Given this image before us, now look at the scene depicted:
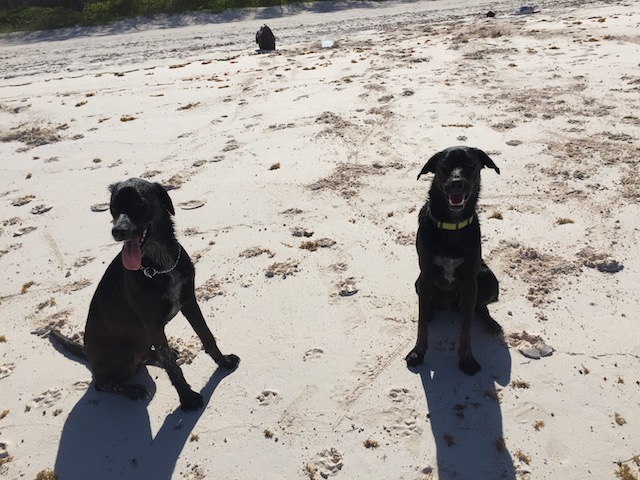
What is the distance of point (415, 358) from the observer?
4.18 m

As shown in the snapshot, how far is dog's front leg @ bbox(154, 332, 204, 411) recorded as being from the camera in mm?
3787

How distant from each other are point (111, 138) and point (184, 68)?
4933 mm

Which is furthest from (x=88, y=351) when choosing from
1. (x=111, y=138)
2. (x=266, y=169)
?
(x=111, y=138)

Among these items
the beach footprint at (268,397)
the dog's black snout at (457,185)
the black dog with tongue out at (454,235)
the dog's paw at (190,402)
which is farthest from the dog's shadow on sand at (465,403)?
the dog's paw at (190,402)

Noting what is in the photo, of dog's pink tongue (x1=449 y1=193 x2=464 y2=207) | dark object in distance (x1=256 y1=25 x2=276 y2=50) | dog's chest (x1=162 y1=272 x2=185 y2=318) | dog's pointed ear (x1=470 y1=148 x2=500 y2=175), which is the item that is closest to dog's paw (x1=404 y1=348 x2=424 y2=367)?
dog's pink tongue (x1=449 y1=193 x2=464 y2=207)

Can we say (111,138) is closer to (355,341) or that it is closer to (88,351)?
(88,351)

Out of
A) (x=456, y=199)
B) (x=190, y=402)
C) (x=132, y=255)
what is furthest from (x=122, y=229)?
(x=456, y=199)

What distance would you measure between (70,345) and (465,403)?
3.40 m

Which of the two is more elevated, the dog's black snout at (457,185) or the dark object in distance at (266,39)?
the dark object in distance at (266,39)

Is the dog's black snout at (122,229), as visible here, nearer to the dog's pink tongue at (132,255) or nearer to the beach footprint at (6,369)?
the dog's pink tongue at (132,255)

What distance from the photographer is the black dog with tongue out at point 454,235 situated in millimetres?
3693

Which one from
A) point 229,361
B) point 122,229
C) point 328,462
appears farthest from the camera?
point 229,361

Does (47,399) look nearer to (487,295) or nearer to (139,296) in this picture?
(139,296)

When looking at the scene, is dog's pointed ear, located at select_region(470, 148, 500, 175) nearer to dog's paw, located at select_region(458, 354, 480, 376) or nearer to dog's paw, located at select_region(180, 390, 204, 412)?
dog's paw, located at select_region(458, 354, 480, 376)
